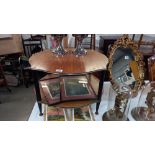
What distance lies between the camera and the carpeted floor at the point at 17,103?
82.1 inches

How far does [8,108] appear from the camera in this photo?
2.24 metres

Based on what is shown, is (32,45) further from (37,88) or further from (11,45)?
(37,88)

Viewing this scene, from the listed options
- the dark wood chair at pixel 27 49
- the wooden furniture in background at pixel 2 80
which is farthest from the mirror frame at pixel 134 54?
the wooden furniture in background at pixel 2 80

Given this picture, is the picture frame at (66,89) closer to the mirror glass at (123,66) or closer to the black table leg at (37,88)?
the black table leg at (37,88)

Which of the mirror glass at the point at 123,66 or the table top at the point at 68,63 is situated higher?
the table top at the point at 68,63

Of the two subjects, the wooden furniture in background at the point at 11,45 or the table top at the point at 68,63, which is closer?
the table top at the point at 68,63

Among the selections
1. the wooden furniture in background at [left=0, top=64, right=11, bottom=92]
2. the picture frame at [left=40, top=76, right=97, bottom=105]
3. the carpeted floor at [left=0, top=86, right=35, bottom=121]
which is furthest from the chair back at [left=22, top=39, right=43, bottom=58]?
the picture frame at [left=40, top=76, right=97, bottom=105]

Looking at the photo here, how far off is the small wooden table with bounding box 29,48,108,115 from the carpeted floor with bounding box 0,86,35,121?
3.29 feet

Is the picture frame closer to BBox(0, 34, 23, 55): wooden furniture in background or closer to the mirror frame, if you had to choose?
the mirror frame

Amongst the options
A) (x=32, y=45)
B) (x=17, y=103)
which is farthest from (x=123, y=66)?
(x=32, y=45)

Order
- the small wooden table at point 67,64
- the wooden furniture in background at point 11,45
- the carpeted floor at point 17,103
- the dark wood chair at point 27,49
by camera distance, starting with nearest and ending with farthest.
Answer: the small wooden table at point 67,64, the carpeted floor at point 17,103, the wooden furniture in background at point 11,45, the dark wood chair at point 27,49

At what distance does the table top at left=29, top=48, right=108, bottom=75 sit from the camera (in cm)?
103
